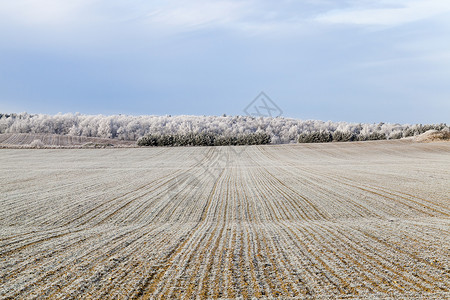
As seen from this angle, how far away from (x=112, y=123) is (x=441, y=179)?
91.8 meters

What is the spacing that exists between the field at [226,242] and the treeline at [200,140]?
168 feet

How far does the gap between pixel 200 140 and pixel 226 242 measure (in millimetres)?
64389

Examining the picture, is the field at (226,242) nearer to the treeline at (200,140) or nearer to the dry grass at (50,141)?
the treeline at (200,140)

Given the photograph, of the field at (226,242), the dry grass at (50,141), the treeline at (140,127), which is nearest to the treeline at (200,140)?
the dry grass at (50,141)

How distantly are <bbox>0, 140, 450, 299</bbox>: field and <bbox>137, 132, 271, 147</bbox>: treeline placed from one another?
51336mm

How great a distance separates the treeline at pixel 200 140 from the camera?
240 ft

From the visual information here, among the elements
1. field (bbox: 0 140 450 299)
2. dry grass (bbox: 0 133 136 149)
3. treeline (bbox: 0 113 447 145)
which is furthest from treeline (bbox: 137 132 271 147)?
field (bbox: 0 140 450 299)

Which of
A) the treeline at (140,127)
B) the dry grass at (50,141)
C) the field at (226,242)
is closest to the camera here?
the field at (226,242)

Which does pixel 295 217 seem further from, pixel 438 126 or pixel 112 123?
pixel 112 123

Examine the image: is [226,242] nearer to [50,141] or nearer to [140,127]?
[50,141]

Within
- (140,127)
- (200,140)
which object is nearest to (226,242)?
(200,140)

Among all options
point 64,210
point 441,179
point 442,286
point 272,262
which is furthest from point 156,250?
point 441,179

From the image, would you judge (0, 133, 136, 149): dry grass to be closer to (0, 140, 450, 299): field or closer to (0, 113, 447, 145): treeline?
(0, 113, 447, 145): treeline

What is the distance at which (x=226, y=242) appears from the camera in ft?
31.8
